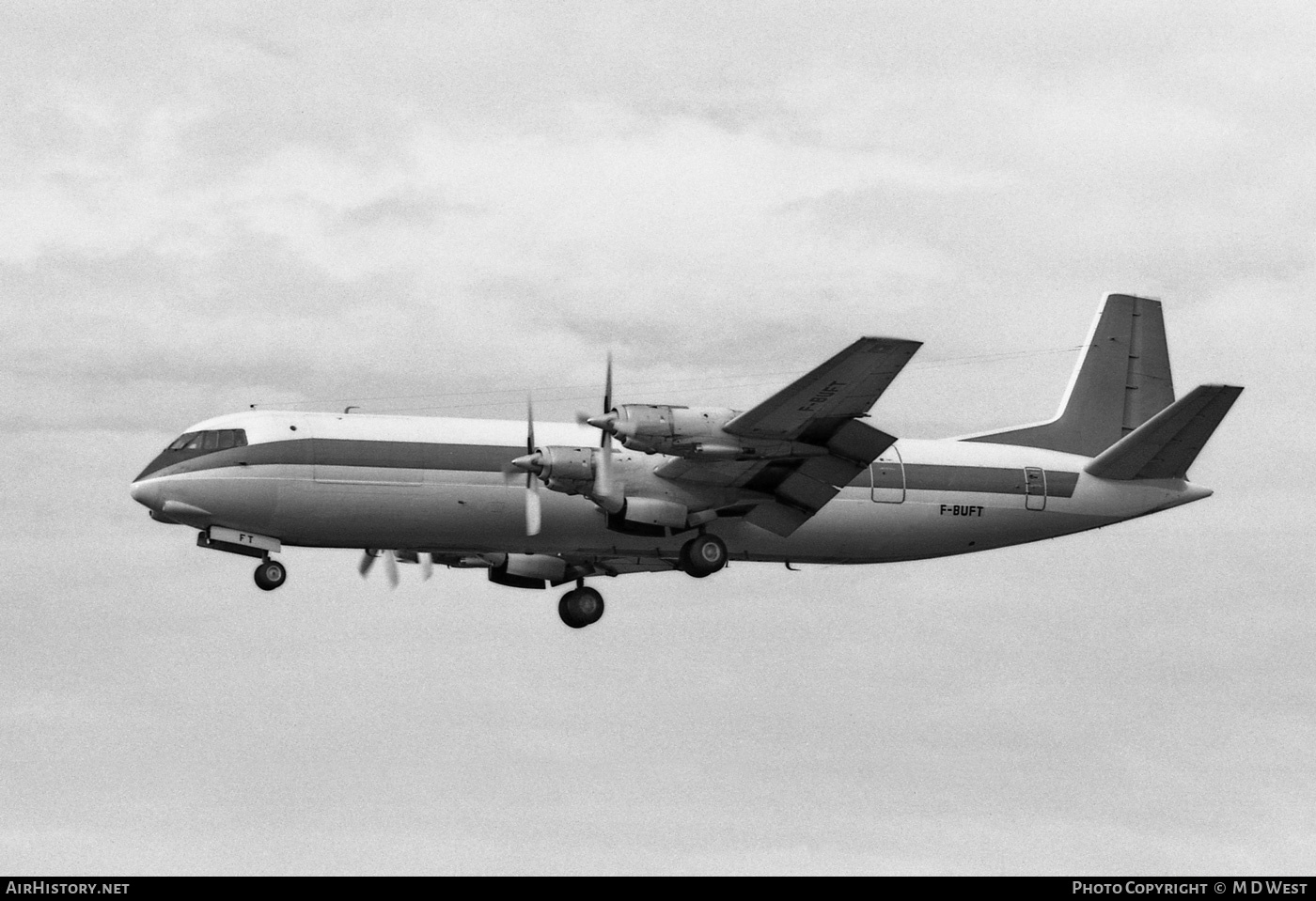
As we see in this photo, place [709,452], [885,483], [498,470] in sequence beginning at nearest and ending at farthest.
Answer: [709,452]
[498,470]
[885,483]

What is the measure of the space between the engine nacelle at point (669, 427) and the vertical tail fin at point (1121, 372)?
12973 millimetres

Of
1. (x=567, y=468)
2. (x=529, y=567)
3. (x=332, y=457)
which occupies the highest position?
(x=332, y=457)

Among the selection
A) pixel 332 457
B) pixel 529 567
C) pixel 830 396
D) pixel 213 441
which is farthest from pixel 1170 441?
pixel 213 441

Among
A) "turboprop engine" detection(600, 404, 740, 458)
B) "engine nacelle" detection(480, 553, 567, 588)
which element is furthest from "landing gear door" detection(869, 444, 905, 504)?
"engine nacelle" detection(480, 553, 567, 588)

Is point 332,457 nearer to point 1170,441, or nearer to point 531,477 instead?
point 531,477

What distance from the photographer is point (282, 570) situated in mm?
36594

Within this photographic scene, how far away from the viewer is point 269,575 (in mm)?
36375

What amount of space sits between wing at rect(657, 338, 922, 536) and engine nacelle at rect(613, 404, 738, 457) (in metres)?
0.37

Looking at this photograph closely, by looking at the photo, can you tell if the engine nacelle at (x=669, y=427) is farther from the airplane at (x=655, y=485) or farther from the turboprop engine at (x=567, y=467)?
the turboprop engine at (x=567, y=467)

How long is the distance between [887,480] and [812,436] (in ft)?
16.4

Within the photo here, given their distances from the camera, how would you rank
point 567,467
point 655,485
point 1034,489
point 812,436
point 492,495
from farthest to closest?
point 1034,489, point 655,485, point 492,495, point 567,467, point 812,436
